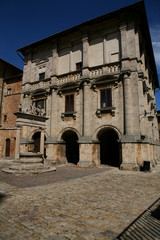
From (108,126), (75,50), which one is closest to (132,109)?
(108,126)

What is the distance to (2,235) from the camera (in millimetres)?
3041

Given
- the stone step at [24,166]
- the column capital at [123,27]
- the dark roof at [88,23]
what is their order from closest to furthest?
the stone step at [24,166] → the dark roof at [88,23] → the column capital at [123,27]

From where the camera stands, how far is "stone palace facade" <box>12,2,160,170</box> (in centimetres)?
1302

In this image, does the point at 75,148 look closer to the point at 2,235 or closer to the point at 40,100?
the point at 40,100

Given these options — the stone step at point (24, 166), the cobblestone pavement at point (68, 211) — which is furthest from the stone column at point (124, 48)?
the cobblestone pavement at point (68, 211)

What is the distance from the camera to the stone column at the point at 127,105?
1293 centimetres

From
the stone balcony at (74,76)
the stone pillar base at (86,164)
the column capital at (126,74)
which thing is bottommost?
the stone pillar base at (86,164)

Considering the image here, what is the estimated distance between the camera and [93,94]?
50.6 feet

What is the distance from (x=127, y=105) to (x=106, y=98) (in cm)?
230

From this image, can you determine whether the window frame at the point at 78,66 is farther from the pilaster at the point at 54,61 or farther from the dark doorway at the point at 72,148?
the dark doorway at the point at 72,148

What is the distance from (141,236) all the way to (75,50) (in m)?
17.8

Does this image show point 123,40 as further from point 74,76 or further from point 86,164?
point 86,164

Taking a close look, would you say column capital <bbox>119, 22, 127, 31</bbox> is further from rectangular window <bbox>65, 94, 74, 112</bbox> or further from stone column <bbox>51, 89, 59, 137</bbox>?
stone column <bbox>51, 89, 59, 137</bbox>

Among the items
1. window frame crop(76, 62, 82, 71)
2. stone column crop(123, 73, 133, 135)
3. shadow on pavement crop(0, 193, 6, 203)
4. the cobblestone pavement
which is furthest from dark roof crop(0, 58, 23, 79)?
shadow on pavement crop(0, 193, 6, 203)
